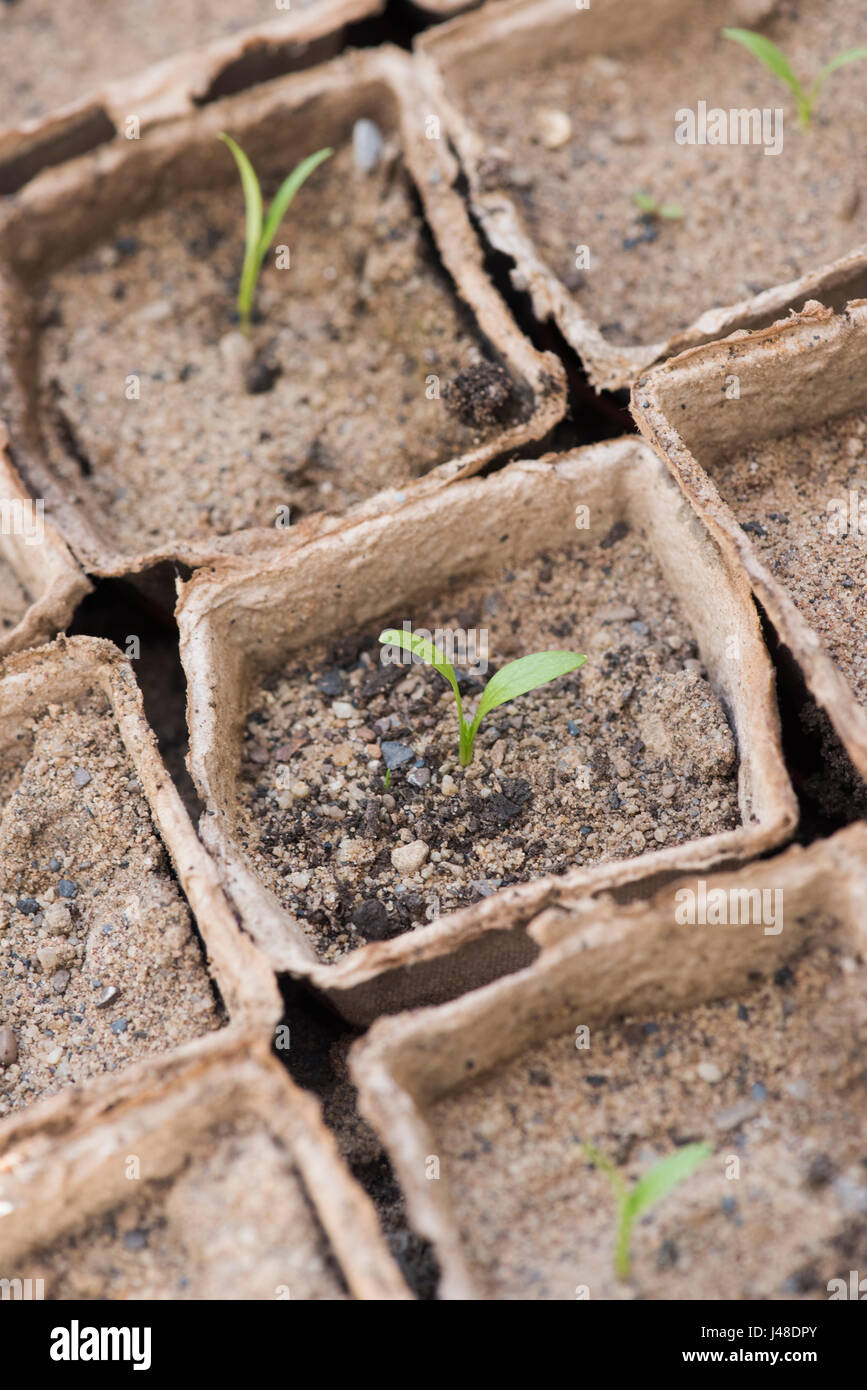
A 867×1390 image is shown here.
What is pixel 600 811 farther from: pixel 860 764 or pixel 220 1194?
pixel 220 1194

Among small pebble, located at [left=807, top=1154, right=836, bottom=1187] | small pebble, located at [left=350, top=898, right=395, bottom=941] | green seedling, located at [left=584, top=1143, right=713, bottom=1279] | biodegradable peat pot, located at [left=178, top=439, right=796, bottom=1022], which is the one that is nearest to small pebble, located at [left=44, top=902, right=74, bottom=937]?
biodegradable peat pot, located at [left=178, top=439, right=796, bottom=1022]

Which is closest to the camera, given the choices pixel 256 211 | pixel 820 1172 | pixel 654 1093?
pixel 820 1172

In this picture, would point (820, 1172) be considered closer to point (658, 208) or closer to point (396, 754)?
point (396, 754)

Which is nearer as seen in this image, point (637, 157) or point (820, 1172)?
point (820, 1172)

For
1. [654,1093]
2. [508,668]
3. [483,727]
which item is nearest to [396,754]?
[483,727]

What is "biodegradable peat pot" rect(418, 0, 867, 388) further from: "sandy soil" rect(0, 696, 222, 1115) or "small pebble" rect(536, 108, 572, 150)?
"sandy soil" rect(0, 696, 222, 1115)

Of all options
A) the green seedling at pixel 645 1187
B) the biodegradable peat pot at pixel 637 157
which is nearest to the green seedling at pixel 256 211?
the biodegradable peat pot at pixel 637 157
